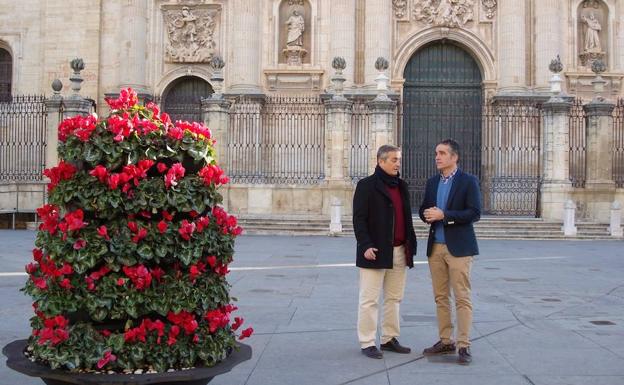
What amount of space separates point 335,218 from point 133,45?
434 inches

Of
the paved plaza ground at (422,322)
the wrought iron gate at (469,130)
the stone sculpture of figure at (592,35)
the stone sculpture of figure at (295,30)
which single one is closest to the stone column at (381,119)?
the wrought iron gate at (469,130)

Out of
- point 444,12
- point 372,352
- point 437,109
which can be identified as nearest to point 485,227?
point 437,109

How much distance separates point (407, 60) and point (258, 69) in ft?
18.0

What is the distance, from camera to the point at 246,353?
13.4 feet

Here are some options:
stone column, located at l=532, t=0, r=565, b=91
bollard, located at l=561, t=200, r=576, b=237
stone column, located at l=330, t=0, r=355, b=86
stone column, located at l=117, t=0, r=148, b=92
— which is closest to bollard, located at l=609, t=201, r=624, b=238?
bollard, located at l=561, t=200, r=576, b=237

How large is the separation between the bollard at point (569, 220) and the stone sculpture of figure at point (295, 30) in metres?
11.2

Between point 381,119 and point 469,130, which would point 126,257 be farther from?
point 469,130

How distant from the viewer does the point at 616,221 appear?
19812 millimetres

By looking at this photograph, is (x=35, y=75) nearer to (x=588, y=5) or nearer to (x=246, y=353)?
(x=588, y=5)

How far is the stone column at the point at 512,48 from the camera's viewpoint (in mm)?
24922

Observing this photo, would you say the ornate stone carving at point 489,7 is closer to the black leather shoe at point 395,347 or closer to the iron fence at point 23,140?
the iron fence at point 23,140

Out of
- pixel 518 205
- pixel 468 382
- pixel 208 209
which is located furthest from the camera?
pixel 518 205

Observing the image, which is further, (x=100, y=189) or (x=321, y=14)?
(x=321, y=14)

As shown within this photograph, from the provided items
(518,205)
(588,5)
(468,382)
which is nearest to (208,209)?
(468,382)
